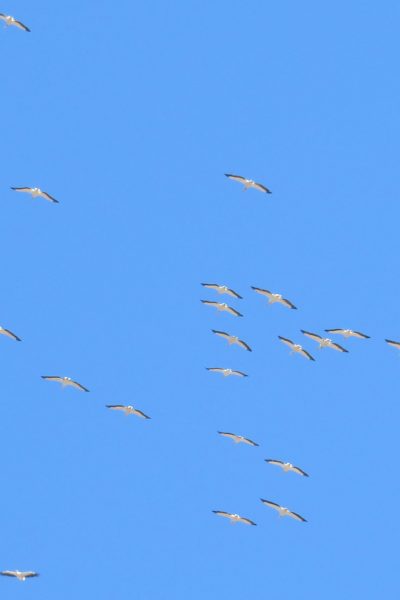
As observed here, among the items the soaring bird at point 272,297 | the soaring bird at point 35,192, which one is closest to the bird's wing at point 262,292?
the soaring bird at point 272,297

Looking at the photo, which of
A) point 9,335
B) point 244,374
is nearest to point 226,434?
point 244,374

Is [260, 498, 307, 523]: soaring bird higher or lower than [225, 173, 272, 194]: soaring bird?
lower

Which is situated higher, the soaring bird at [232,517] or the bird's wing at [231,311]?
the bird's wing at [231,311]

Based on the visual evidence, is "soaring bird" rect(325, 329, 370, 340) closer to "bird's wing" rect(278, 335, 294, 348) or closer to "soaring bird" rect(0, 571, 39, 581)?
"bird's wing" rect(278, 335, 294, 348)

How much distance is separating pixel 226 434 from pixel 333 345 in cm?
1007

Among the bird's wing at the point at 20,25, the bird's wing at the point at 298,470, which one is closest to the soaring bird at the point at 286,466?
the bird's wing at the point at 298,470

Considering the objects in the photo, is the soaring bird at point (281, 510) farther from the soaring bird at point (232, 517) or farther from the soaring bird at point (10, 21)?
the soaring bird at point (10, 21)

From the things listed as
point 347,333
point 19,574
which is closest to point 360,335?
point 347,333

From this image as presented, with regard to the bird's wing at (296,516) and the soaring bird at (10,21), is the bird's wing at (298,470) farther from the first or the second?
the soaring bird at (10,21)

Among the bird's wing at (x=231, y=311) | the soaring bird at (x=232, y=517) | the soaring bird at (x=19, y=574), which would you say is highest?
the bird's wing at (x=231, y=311)

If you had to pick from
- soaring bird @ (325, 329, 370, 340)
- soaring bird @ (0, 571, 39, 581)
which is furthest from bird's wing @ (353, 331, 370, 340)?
soaring bird @ (0, 571, 39, 581)

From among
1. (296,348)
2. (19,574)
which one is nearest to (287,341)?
(296,348)

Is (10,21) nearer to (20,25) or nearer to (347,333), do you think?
(20,25)

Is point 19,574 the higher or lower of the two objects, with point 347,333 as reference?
lower
